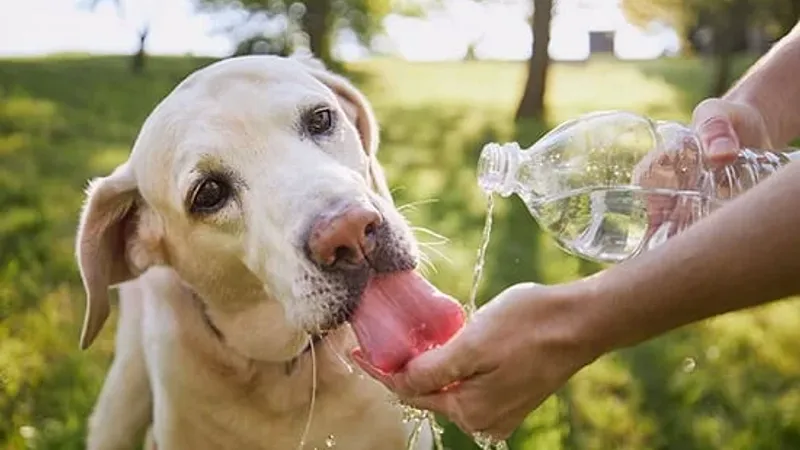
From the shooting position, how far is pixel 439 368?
1585 mm

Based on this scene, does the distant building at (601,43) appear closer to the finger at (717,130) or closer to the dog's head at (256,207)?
the dog's head at (256,207)

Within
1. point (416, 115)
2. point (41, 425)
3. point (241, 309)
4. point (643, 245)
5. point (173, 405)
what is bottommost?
point (416, 115)

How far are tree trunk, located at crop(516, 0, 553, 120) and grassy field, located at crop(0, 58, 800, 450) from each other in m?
0.11

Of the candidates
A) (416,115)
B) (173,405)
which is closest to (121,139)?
(416,115)

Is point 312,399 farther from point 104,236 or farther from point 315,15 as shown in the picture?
point 315,15

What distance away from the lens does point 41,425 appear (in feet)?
10.5

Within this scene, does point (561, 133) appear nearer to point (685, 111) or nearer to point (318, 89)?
point (318, 89)

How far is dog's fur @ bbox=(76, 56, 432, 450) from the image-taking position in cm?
190

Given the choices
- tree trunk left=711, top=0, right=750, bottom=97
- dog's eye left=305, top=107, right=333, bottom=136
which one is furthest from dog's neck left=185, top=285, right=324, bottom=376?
tree trunk left=711, top=0, right=750, bottom=97

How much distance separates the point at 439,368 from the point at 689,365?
2.16 m

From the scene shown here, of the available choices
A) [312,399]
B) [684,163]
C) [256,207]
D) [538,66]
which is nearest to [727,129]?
[684,163]

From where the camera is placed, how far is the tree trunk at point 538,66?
7.02 meters

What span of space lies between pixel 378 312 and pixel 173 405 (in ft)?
2.63

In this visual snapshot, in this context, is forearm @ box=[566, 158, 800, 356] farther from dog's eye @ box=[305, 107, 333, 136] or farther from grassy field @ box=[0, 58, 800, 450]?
grassy field @ box=[0, 58, 800, 450]
